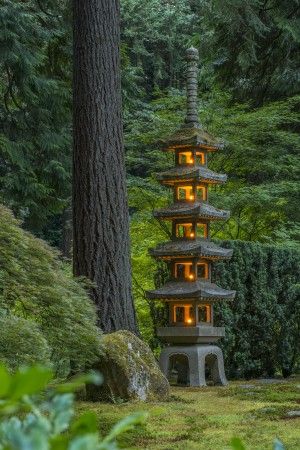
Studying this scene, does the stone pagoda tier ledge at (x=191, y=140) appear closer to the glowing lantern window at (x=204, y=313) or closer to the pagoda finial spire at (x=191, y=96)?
the pagoda finial spire at (x=191, y=96)

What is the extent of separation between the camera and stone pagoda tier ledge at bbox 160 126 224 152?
10.4 meters

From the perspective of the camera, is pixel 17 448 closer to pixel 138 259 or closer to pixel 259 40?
pixel 138 259

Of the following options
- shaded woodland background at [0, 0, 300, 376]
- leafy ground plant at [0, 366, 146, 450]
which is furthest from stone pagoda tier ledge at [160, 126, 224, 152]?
leafy ground plant at [0, 366, 146, 450]

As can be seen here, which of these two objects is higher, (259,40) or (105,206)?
(259,40)

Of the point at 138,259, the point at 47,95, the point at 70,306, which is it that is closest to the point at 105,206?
the point at 70,306

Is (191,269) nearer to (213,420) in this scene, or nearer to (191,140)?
(191,140)

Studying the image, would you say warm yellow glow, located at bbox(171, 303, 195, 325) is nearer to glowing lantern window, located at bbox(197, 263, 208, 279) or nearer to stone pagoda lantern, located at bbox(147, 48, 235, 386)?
stone pagoda lantern, located at bbox(147, 48, 235, 386)

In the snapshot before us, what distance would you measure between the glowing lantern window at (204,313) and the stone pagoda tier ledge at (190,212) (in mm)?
1032

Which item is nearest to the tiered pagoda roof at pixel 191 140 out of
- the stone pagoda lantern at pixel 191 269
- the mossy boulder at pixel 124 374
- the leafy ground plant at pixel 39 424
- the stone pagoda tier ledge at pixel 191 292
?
the stone pagoda lantern at pixel 191 269

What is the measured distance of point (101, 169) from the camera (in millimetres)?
8477

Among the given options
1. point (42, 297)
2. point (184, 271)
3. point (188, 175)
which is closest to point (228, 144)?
point (188, 175)

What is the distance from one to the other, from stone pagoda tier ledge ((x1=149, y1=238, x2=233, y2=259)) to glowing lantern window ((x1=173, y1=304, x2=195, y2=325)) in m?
0.61

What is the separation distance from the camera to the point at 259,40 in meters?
15.0

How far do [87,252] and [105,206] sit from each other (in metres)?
0.46
